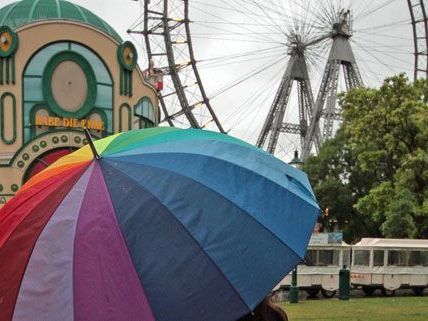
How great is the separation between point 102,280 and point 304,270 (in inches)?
755

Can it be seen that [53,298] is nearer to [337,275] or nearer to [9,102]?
[337,275]

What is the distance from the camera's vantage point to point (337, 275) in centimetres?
2169

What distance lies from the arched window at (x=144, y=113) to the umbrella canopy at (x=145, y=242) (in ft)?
75.5

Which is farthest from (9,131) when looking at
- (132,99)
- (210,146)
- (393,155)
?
(210,146)

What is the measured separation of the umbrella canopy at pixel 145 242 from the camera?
8.96 ft

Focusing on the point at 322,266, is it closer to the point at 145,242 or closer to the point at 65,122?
the point at 65,122

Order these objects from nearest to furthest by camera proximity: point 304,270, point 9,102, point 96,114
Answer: point 304,270
point 9,102
point 96,114

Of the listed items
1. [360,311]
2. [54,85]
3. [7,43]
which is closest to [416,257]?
[360,311]

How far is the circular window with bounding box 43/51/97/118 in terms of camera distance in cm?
2364

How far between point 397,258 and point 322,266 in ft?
9.56

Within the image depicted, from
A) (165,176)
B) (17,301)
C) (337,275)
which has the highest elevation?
(165,176)

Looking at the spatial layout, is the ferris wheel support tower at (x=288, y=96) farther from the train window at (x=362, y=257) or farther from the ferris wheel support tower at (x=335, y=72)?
the train window at (x=362, y=257)

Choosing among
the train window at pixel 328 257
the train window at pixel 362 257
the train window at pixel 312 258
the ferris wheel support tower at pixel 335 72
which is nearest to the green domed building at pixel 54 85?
the train window at pixel 312 258

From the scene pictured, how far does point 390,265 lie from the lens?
894 inches
